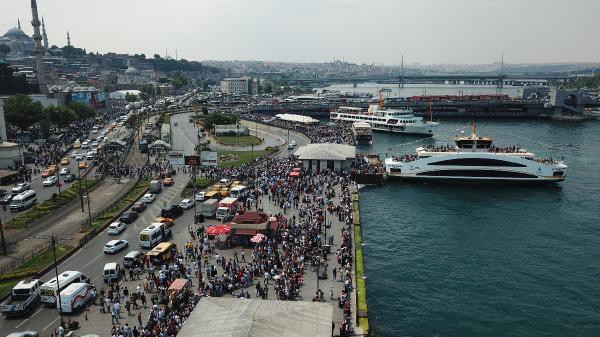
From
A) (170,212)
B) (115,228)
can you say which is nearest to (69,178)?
(170,212)

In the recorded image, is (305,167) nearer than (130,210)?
No

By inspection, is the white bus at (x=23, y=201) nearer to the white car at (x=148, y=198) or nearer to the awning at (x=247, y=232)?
the white car at (x=148, y=198)

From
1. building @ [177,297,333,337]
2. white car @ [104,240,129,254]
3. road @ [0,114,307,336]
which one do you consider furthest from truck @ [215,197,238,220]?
building @ [177,297,333,337]

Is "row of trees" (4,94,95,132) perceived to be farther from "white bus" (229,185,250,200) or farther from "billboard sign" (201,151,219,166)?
"white bus" (229,185,250,200)

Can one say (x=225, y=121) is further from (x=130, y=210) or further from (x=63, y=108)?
(x=130, y=210)

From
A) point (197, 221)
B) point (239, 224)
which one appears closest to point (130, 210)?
point (197, 221)

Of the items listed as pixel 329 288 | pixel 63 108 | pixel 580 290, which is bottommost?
pixel 580 290

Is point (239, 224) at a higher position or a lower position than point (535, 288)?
higher

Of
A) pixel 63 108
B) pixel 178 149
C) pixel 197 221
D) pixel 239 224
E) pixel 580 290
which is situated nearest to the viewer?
pixel 580 290

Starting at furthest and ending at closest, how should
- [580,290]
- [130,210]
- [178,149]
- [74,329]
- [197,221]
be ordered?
[178,149] → [130,210] → [197,221] → [580,290] → [74,329]
